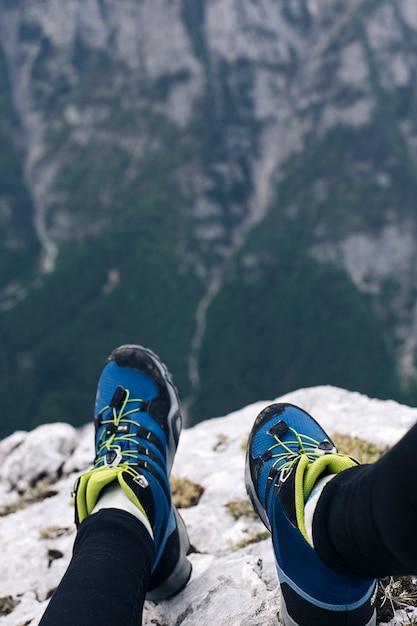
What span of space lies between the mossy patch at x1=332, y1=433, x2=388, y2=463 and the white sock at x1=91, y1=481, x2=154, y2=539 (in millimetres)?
3479

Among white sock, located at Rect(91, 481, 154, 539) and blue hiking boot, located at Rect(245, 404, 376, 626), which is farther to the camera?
white sock, located at Rect(91, 481, 154, 539)

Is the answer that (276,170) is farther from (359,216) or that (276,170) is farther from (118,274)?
(118,274)

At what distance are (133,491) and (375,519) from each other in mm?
2222

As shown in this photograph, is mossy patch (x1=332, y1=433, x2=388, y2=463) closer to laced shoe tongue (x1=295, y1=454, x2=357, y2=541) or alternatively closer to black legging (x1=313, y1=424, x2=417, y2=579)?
laced shoe tongue (x1=295, y1=454, x2=357, y2=541)

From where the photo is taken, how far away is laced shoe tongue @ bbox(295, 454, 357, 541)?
366 centimetres

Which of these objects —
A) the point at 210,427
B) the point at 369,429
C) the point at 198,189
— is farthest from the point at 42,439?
the point at 198,189

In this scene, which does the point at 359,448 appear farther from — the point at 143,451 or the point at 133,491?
the point at 133,491

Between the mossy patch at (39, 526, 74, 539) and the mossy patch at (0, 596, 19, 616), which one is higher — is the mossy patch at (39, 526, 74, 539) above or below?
below

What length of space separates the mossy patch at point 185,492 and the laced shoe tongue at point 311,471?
3.44 m

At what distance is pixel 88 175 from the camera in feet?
538

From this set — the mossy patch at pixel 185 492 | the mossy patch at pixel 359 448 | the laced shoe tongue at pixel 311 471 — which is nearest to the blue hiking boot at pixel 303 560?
the laced shoe tongue at pixel 311 471

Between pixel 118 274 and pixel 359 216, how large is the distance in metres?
73.7

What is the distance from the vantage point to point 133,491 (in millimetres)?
4281

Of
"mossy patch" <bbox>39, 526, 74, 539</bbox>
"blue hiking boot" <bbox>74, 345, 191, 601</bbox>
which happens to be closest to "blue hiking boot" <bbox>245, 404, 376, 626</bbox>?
"blue hiking boot" <bbox>74, 345, 191, 601</bbox>
